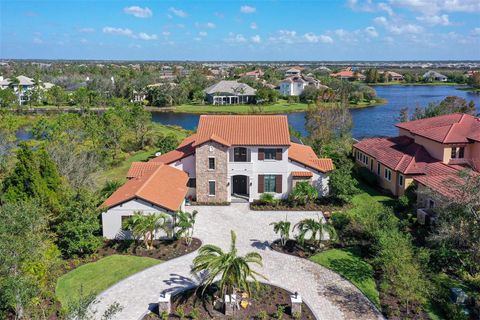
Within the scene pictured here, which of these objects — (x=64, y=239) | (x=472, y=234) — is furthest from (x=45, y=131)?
(x=472, y=234)

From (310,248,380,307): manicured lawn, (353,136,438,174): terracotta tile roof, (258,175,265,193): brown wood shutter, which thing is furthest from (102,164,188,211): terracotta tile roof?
(353,136,438,174): terracotta tile roof

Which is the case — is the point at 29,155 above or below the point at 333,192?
above

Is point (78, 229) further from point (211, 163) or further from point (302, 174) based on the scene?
point (302, 174)

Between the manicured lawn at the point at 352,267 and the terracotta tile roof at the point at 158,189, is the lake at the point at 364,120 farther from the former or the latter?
the manicured lawn at the point at 352,267

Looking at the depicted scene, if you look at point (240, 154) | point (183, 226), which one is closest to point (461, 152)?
point (240, 154)

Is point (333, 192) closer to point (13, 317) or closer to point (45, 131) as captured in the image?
point (13, 317)

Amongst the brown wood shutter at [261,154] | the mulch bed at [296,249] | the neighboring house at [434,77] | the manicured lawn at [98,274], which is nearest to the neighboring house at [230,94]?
the brown wood shutter at [261,154]
